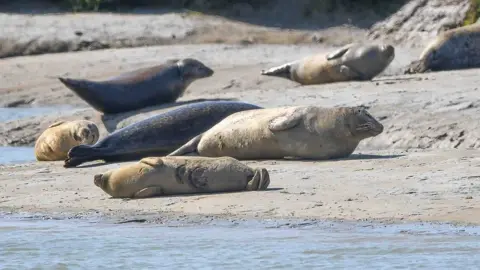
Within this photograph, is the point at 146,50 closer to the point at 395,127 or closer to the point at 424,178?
the point at 395,127

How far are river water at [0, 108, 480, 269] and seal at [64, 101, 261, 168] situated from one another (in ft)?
8.37

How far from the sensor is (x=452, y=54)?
1402cm

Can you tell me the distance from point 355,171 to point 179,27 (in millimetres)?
12143

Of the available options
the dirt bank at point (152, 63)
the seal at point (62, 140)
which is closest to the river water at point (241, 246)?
the seal at point (62, 140)

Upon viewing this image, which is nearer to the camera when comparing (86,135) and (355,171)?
(355,171)

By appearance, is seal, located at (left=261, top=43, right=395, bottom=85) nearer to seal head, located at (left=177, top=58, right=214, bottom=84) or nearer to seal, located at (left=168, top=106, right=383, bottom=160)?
seal head, located at (left=177, top=58, right=214, bottom=84)

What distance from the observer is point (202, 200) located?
24.9ft

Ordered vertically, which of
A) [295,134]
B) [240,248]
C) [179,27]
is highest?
[179,27]

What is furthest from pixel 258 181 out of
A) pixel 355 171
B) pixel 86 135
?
pixel 86 135

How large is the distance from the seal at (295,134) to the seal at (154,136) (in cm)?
55

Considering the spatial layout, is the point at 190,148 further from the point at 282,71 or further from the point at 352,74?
the point at 282,71

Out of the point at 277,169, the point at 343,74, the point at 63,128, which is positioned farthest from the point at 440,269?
the point at 343,74

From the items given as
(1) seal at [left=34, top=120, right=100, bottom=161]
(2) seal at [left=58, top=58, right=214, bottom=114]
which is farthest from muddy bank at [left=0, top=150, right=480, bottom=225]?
(2) seal at [left=58, top=58, right=214, bottom=114]

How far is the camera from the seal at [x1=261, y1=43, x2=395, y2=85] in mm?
13500
